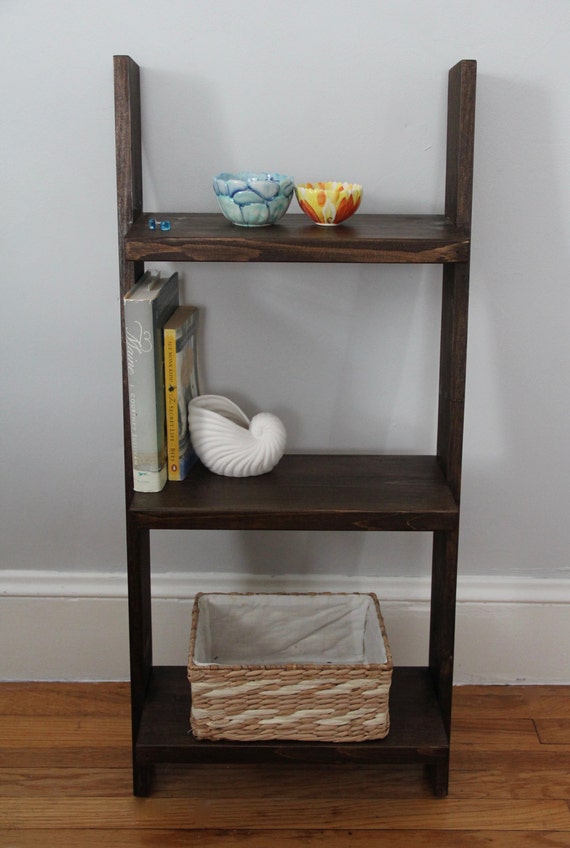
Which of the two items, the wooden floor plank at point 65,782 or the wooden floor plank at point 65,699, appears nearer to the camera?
the wooden floor plank at point 65,782

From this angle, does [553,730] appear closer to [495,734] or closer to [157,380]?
[495,734]

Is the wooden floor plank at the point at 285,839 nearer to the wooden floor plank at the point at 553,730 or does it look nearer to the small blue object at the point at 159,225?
the wooden floor plank at the point at 553,730

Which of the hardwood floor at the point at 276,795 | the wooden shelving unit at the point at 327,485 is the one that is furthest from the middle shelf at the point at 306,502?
the hardwood floor at the point at 276,795

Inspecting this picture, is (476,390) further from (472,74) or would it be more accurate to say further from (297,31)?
(297,31)

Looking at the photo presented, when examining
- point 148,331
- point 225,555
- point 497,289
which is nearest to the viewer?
point 148,331

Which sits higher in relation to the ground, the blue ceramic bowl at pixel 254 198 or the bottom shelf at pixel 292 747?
the blue ceramic bowl at pixel 254 198

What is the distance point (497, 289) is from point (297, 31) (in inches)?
19.8

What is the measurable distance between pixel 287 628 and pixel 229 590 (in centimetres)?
15

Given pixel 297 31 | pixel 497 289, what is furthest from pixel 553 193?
pixel 297 31

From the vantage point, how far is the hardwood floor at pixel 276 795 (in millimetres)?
1433

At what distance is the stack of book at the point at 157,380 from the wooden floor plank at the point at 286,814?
19.4 inches

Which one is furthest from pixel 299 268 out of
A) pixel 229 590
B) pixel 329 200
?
pixel 229 590

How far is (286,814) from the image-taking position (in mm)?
1476

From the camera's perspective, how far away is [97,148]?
151cm
